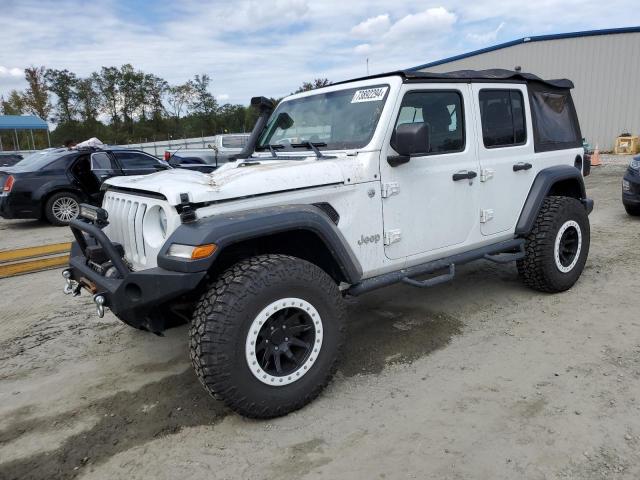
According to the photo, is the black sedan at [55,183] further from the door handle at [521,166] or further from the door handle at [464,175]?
the door handle at [521,166]

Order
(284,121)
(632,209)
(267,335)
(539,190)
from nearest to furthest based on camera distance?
(267,335) → (284,121) → (539,190) → (632,209)

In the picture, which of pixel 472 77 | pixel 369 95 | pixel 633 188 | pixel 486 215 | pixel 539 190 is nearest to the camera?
pixel 369 95

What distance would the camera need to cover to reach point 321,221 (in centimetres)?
298

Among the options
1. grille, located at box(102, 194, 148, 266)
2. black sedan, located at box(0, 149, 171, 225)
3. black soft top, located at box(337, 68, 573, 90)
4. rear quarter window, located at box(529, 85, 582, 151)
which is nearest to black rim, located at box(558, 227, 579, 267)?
rear quarter window, located at box(529, 85, 582, 151)

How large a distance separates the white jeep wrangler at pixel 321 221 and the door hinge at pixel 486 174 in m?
0.04

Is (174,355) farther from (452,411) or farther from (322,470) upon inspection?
(452,411)

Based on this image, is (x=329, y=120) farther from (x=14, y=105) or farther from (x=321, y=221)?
(x=14, y=105)

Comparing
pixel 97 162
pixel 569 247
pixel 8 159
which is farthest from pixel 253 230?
pixel 8 159

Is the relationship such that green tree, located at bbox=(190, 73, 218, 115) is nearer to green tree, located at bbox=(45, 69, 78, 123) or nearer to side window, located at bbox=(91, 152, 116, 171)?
green tree, located at bbox=(45, 69, 78, 123)

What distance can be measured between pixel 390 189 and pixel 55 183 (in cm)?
860

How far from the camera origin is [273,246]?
10.6ft

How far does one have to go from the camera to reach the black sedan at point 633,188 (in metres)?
7.84

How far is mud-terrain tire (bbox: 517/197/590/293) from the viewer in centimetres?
449

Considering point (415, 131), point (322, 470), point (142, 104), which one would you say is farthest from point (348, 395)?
point (142, 104)
